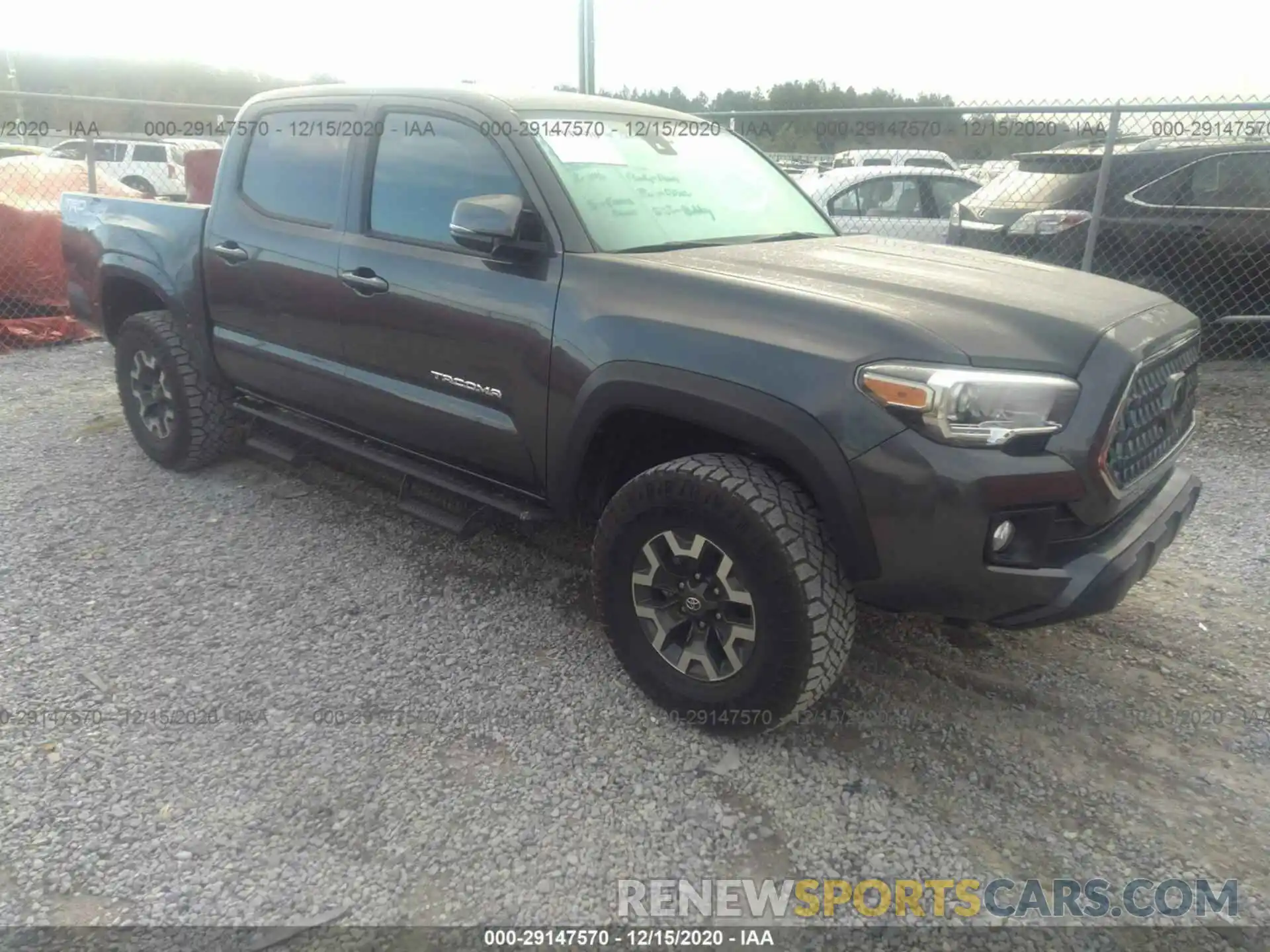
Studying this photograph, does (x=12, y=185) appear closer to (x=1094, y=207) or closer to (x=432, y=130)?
(x=432, y=130)

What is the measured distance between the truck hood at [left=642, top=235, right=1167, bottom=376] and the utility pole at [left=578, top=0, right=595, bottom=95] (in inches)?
203

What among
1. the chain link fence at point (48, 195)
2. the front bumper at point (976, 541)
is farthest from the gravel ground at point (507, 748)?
the chain link fence at point (48, 195)

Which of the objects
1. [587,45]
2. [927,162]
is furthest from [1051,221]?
[927,162]

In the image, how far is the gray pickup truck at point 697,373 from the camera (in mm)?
2287

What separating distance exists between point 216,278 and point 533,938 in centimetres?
332

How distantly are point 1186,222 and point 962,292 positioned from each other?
5.14 meters

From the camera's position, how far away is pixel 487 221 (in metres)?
2.78

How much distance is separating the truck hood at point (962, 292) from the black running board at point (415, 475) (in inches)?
39.7

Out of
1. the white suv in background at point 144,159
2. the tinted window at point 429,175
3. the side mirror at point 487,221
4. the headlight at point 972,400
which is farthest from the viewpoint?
the white suv in background at point 144,159

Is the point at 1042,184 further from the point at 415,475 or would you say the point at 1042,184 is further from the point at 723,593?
the point at 723,593

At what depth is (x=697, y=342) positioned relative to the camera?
255 cm

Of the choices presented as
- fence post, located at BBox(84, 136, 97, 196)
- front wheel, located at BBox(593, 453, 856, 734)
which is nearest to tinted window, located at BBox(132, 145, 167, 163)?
fence post, located at BBox(84, 136, 97, 196)

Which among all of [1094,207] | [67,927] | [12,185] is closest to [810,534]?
[67,927]

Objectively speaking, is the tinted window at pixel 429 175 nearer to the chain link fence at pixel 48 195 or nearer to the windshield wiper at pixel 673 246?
the windshield wiper at pixel 673 246
